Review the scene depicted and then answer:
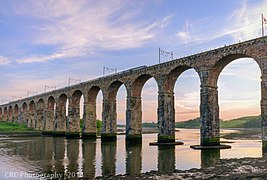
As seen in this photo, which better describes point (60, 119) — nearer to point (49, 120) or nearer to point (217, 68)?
point (49, 120)

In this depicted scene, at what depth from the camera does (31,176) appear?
1747 centimetres

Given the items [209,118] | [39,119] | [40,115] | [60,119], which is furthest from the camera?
[40,115]

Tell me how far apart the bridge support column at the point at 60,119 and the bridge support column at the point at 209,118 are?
44294 millimetres

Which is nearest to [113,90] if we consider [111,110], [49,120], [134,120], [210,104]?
[111,110]

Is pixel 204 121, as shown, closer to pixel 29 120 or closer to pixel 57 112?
pixel 57 112

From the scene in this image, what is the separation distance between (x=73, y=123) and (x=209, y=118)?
35796 mm

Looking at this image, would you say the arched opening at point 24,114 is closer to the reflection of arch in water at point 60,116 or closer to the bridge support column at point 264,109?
the reflection of arch in water at point 60,116

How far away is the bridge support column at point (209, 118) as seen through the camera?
34281 mm

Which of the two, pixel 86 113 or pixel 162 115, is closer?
pixel 162 115

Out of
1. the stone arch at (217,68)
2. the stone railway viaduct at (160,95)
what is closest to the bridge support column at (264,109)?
the stone railway viaduct at (160,95)

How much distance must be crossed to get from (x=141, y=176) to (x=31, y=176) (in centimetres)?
683

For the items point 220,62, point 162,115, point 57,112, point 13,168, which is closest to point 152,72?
point 162,115

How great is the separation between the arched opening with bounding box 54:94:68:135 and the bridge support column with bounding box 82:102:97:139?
14.6 meters

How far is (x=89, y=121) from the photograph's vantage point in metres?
56.9
